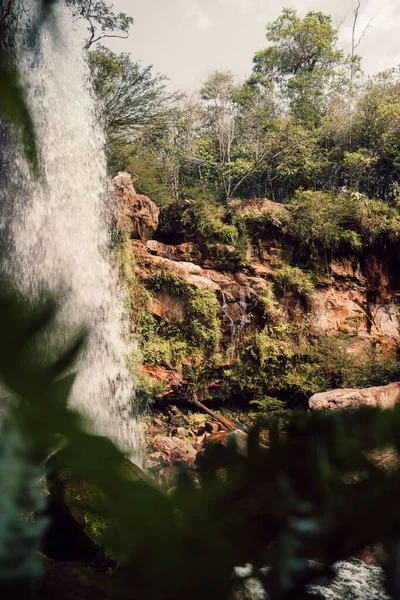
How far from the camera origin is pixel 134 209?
7.27 meters

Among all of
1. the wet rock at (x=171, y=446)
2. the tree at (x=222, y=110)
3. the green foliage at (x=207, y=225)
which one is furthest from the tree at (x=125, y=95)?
the wet rock at (x=171, y=446)

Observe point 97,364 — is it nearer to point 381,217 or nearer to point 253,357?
point 253,357

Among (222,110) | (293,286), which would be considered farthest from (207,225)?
(222,110)

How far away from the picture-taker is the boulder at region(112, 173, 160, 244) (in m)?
7.10

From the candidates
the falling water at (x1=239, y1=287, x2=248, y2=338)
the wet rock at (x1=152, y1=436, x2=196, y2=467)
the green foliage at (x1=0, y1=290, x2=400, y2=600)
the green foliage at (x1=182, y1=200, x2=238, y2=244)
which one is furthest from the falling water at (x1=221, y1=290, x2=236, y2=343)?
the green foliage at (x1=0, y1=290, x2=400, y2=600)

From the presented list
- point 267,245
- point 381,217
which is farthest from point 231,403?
point 381,217

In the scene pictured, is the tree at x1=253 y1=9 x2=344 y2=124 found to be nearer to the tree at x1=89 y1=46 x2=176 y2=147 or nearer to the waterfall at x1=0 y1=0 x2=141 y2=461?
the tree at x1=89 y1=46 x2=176 y2=147

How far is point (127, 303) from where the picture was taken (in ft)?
22.7

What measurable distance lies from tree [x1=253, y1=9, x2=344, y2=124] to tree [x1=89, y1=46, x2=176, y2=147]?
4226mm

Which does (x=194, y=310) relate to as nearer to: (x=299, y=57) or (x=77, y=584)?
(x=77, y=584)

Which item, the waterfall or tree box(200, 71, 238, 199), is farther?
tree box(200, 71, 238, 199)

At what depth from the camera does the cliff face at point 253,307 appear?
7129 millimetres

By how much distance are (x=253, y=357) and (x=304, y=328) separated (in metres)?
1.10

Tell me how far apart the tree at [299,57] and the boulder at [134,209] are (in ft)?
24.9
